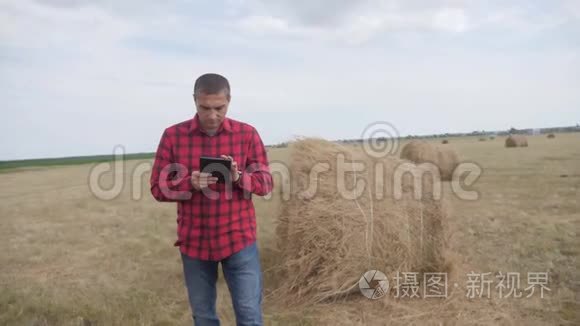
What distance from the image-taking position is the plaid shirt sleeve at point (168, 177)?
111 inches

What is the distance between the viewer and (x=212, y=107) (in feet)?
9.20

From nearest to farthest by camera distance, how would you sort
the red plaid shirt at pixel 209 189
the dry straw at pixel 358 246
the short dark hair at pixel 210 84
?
the short dark hair at pixel 210 84, the red plaid shirt at pixel 209 189, the dry straw at pixel 358 246

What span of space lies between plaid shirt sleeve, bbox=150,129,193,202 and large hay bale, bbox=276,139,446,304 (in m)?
2.66

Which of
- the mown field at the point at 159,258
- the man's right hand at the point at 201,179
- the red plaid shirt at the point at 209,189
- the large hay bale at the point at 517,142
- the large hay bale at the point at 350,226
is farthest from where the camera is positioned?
the large hay bale at the point at 517,142

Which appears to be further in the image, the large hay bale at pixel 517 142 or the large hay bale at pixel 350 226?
the large hay bale at pixel 517 142

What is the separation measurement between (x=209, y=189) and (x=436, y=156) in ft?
48.3

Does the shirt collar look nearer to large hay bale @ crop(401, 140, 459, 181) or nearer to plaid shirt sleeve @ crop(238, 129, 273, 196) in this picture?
plaid shirt sleeve @ crop(238, 129, 273, 196)

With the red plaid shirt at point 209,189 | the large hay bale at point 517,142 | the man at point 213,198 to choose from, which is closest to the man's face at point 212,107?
the man at point 213,198

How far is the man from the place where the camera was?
2.86 metres

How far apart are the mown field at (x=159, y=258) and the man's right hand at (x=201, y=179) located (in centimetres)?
260

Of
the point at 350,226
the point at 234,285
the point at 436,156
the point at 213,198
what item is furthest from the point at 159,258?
the point at 436,156

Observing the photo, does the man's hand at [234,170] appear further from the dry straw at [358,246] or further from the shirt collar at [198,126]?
the dry straw at [358,246]

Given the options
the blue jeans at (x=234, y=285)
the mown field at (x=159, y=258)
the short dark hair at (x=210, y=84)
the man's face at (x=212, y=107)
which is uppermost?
the short dark hair at (x=210, y=84)

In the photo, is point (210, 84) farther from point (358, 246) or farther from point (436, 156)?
Answer: point (436, 156)
